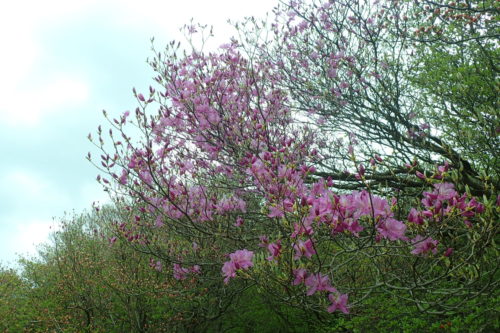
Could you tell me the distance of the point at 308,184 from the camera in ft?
16.4

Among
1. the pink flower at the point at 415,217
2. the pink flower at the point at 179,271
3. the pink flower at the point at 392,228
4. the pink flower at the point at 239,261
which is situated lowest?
the pink flower at the point at 239,261

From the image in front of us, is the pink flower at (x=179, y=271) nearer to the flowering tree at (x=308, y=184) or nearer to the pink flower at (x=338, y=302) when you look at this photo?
the flowering tree at (x=308, y=184)

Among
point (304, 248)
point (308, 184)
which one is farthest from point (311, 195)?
point (308, 184)

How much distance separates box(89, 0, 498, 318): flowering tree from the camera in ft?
8.09

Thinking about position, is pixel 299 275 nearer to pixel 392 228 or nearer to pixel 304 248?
pixel 304 248

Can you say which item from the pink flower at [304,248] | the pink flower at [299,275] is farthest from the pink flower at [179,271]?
the pink flower at [304,248]

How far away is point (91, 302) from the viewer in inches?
303

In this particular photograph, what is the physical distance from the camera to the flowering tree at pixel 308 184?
2.47m

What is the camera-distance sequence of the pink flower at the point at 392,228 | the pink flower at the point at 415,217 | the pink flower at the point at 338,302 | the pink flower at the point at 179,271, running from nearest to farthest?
the pink flower at the point at 392,228 < the pink flower at the point at 415,217 < the pink flower at the point at 338,302 < the pink flower at the point at 179,271

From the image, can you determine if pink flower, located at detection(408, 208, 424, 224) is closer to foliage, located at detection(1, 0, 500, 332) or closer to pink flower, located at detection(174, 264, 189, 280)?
foliage, located at detection(1, 0, 500, 332)

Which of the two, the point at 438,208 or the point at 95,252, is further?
the point at 95,252

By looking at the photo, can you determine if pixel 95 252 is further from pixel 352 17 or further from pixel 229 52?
pixel 352 17

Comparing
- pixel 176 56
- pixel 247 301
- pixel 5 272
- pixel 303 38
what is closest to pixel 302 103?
pixel 303 38

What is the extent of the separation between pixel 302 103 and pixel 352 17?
4.84 feet
